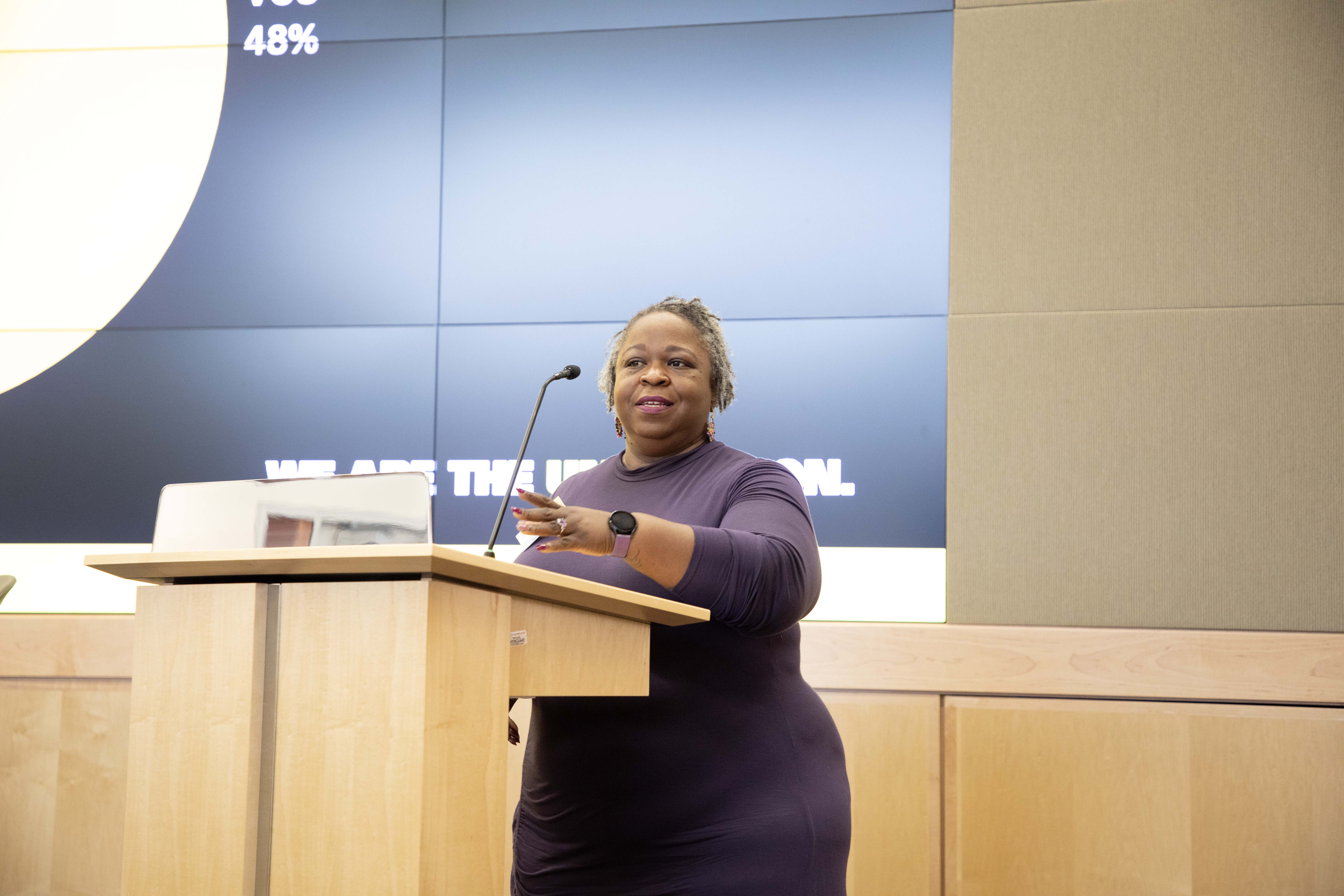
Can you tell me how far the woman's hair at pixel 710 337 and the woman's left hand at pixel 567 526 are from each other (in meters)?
0.66

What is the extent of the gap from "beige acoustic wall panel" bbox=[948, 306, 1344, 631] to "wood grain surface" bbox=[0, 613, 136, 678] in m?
2.21

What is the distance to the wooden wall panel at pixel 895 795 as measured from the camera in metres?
2.54

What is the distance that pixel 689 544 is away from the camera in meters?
1.20

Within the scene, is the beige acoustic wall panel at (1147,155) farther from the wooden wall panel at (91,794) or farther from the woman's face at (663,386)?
the wooden wall panel at (91,794)

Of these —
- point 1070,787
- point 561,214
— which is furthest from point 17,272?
point 1070,787

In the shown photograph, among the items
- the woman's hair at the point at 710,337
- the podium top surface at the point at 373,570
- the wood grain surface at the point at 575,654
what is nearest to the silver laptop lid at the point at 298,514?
the podium top surface at the point at 373,570

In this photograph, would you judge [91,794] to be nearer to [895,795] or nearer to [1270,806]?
[895,795]

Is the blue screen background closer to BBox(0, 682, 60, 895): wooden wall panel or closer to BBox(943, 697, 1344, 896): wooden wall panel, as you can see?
BBox(0, 682, 60, 895): wooden wall panel

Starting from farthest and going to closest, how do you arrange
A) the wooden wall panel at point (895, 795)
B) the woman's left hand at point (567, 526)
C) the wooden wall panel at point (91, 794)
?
the wooden wall panel at point (91, 794) → the wooden wall panel at point (895, 795) → the woman's left hand at point (567, 526)

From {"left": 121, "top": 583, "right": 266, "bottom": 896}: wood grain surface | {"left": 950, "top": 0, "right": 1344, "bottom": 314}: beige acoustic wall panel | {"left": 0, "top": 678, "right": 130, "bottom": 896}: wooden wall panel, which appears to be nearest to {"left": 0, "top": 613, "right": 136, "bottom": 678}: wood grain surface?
{"left": 0, "top": 678, "right": 130, "bottom": 896}: wooden wall panel

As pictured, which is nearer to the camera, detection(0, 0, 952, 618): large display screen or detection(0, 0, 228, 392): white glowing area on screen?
detection(0, 0, 952, 618): large display screen

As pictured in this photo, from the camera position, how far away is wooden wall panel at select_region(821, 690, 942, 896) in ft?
8.32

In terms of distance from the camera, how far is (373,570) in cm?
95

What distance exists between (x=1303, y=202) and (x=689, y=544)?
2.26m
